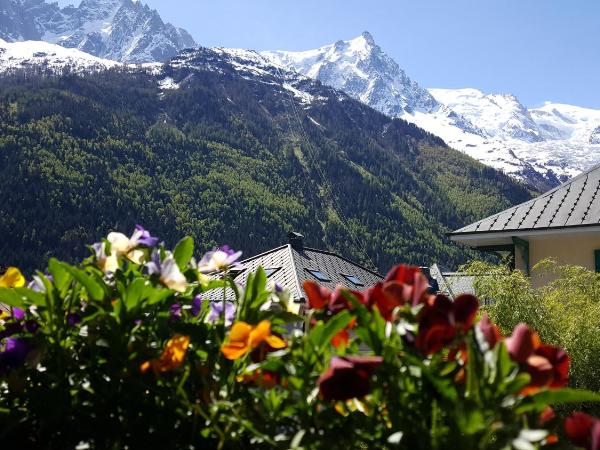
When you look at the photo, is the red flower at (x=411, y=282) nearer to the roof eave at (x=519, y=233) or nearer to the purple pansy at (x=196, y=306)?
the purple pansy at (x=196, y=306)

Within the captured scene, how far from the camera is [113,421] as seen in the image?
1254 millimetres

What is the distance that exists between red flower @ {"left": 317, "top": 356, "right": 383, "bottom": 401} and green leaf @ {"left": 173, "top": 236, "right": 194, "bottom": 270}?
553 millimetres

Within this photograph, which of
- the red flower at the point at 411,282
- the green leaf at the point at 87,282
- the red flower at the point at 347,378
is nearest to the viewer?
the red flower at the point at 347,378

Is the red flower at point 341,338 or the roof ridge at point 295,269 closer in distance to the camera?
the red flower at point 341,338

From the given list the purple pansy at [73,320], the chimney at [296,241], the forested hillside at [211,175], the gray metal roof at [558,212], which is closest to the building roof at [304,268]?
the chimney at [296,241]

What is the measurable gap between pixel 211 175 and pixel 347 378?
12731 centimetres

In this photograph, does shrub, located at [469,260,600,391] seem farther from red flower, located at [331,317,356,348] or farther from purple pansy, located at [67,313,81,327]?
purple pansy, located at [67,313,81,327]

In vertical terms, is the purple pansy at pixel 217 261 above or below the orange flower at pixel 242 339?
above

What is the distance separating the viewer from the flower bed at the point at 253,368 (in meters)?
1.04

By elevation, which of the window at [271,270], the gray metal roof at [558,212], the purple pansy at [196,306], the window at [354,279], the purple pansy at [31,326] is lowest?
the purple pansy at [31,326]

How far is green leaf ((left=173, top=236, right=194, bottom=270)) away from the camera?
1515 mm

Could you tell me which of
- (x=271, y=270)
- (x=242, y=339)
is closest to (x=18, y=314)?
(x=242, y=339)

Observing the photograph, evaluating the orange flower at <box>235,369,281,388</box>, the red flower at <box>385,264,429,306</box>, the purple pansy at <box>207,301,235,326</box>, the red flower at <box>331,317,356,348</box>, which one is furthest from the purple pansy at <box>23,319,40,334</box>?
the red flower at <box>385,264,429,306</box>

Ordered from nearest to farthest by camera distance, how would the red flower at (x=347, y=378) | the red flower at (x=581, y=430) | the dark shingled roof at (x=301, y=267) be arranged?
the red flower at (x=581, y=430)
the red flower at (x=347, y=378)
the dark shingled roof at (x=301, y=267)
